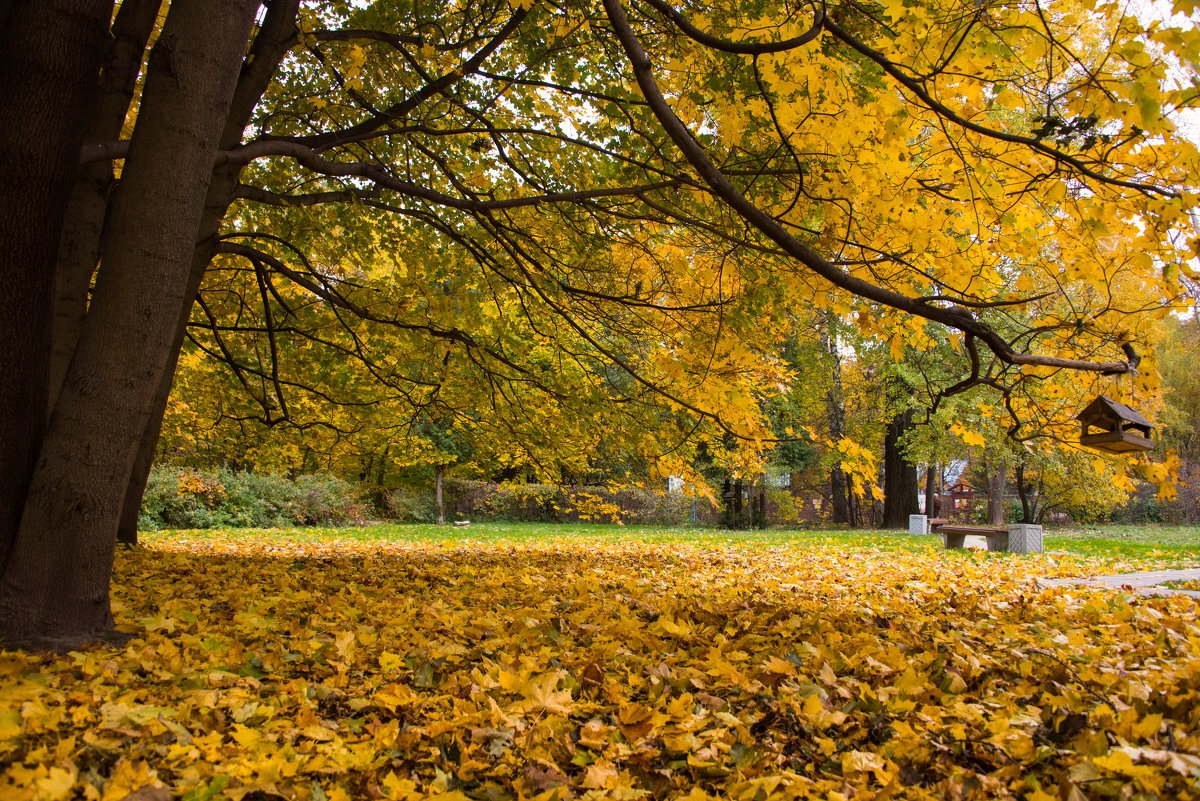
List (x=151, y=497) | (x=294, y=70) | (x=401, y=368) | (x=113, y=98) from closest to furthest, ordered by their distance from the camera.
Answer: (x=113, y=98) < (x=294, y=70) < (x=401, y=368) < (x=151, y=497)

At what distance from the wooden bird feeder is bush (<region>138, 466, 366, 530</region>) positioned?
15.5m

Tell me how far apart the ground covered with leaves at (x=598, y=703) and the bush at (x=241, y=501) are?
43.3ft

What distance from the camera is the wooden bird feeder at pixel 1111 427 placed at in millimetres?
3887

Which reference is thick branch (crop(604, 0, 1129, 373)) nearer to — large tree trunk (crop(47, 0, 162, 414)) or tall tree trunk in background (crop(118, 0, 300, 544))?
large tree trunk (crop(47, 0, 162, 414))

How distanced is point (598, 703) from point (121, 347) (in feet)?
7.50

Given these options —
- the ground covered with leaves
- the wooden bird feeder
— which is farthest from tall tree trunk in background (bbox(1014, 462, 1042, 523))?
the ground covered with leaves

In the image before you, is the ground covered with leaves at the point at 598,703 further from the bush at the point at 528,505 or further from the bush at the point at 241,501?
the bush at the point at 528,505

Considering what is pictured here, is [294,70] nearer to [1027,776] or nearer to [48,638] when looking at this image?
[48,638]

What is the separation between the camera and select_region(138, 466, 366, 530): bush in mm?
15000

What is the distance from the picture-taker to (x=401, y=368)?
7.24 m

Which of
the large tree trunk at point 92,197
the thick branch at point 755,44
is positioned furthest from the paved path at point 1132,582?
the large tree trunk at point 92,197

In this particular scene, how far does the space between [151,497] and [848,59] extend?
643 inches

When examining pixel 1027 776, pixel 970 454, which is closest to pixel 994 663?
pixel 1027 776

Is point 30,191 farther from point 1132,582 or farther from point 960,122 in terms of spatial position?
point 1132,582
